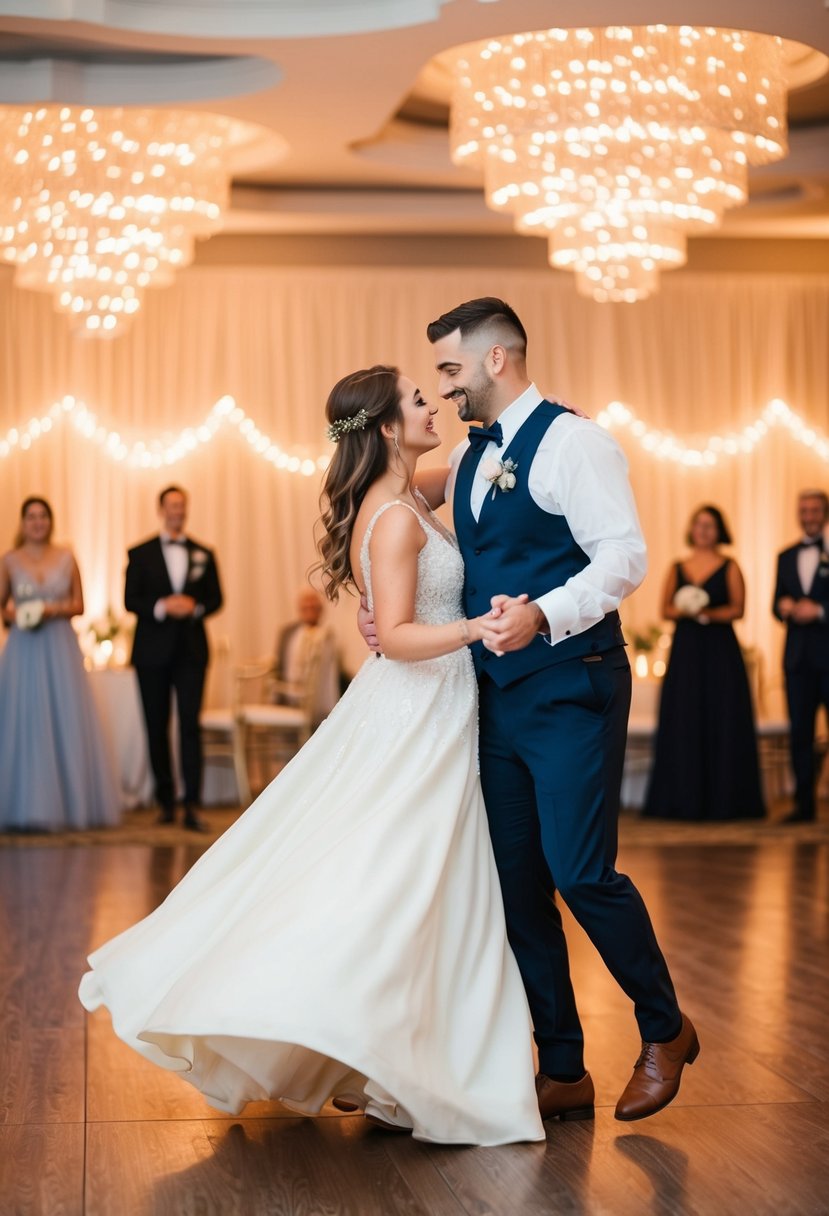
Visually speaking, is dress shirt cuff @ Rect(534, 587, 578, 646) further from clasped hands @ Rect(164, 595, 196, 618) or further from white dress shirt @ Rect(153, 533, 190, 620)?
white dress shirt @ Rect(153, 533, 190, 620)

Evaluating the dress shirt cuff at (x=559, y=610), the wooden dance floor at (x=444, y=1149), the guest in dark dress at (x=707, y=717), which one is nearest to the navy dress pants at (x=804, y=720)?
the guest in dark dress at (x=707, y=717)

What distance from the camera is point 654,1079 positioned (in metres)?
3.04

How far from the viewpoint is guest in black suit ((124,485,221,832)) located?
26.0 ft

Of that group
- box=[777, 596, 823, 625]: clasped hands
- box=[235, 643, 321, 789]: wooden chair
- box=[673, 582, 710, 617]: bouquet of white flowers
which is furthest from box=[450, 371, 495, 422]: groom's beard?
box=[777, 596, 823, 625]: clasped hands

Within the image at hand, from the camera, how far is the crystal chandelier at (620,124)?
5754mm

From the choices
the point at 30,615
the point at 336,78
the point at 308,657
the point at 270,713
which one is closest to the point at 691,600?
the point at 308,657

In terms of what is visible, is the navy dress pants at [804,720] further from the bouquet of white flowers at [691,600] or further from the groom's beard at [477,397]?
the groom's beard at [477,397]

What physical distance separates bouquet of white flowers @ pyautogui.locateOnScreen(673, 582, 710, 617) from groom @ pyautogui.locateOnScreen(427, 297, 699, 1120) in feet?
16.7

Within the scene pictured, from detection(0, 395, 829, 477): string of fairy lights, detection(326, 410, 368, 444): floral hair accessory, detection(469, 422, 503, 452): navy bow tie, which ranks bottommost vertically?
detection(469, 422, 503, 452): navy bow tie

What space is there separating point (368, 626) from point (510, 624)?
1.73 ft

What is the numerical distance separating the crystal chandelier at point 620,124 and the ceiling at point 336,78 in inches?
5.2

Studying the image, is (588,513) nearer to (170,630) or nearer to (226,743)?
(170,630)

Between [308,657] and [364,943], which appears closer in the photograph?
[364,943]

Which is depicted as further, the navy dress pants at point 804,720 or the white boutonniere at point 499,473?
the navy dress pants at point 804,720
